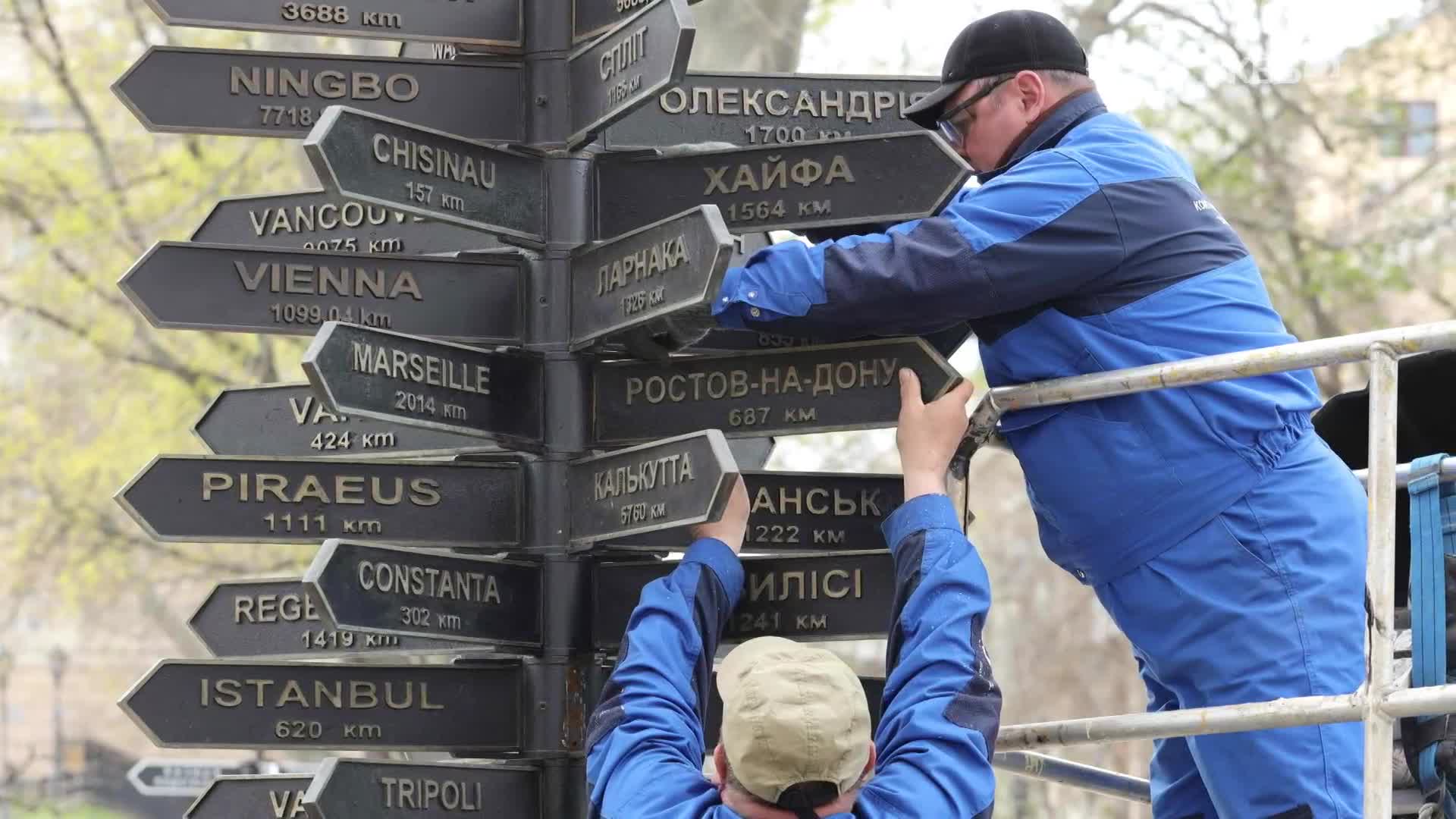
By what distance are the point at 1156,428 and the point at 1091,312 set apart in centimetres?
26

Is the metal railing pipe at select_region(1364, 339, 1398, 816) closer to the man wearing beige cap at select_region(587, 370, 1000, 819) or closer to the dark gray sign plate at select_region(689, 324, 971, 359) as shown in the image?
the man wearing beige cap at select_region(587, 370, 1000, 819)

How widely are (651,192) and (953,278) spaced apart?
2.67 ft

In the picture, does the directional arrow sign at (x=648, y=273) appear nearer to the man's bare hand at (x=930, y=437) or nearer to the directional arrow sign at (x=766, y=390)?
the directional arrow sign at (x=766, y=390)

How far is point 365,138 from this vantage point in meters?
3.72

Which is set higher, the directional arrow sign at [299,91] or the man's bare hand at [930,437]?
the directional arrow sign at [299,91]

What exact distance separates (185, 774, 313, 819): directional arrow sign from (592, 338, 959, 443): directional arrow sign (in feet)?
3.42

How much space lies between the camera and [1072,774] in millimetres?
4633

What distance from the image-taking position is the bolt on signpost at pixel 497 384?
3717 mm

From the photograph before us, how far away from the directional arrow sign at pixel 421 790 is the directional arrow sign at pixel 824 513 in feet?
2.26

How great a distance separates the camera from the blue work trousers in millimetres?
3422

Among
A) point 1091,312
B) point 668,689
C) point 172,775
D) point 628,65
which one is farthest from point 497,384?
point 172,775

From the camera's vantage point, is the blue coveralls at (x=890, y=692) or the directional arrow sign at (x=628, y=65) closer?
the blue coveralls at (x=890, y=692)

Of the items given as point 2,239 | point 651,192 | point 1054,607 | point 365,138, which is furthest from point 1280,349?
point 1054,607

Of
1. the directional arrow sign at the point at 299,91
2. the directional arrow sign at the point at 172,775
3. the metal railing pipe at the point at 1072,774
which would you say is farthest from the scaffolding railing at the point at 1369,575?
the directional arrow sign at the point at 172,775
